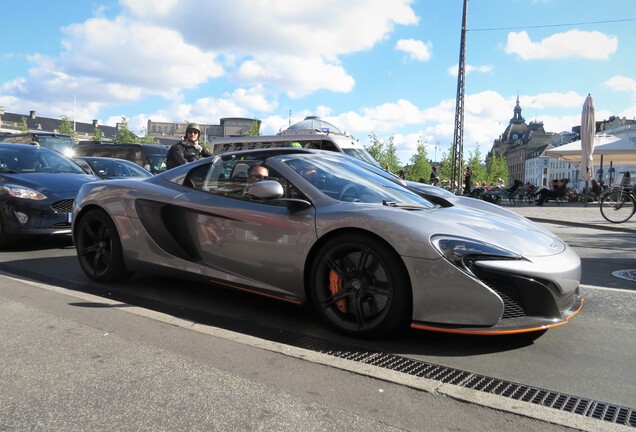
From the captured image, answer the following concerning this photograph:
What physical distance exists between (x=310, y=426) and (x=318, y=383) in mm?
435

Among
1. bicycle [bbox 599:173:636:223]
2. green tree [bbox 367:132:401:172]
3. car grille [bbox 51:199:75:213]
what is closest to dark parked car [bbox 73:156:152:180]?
car grille [bbox 51:199:75:213]

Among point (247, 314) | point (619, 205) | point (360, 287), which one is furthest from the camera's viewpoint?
point (619, 205)

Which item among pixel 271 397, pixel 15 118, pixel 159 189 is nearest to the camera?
pixel 271 397

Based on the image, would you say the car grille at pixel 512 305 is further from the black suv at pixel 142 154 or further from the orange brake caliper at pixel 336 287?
the black suv at pixel 142 154

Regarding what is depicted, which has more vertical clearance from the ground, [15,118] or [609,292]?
[15,118]

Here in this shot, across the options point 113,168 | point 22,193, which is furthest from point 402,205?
point 113,168

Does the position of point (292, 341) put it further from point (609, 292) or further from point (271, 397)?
point (609, 292)

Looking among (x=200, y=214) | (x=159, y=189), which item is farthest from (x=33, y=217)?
(x=200, y=214)

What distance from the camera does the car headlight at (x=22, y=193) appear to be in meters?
6.42

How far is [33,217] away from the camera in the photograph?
6.41 m

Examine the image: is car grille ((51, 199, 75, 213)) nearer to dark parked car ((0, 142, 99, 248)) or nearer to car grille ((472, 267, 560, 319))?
dark parked car ((0, 142, 99, 248))

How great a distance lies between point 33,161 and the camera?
7.43 meters

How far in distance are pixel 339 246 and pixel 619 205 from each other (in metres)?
11.8

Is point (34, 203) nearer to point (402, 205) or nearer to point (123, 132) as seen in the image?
point (402, 205)
